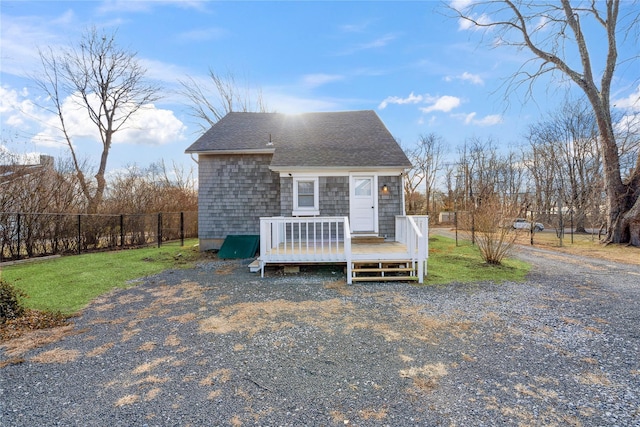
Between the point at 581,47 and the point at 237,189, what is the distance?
16.5 metres

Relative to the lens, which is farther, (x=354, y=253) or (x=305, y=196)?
(x=305, y=196)

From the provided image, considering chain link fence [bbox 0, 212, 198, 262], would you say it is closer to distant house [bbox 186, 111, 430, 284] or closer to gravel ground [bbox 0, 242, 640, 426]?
distant house [bbox 186, 111, 430, 284]

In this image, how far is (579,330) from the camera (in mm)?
4020

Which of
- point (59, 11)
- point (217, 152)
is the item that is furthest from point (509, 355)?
point (59, 11)

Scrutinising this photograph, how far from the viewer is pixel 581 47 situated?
13.9m

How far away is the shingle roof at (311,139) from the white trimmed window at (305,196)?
609mm

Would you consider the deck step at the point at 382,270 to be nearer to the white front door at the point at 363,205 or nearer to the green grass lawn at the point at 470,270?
the green grass lawn at the point at 470,270

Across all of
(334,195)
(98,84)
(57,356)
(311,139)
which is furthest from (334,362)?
(98,84)

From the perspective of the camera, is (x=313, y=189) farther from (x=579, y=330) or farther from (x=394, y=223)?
(x=579, y=330)

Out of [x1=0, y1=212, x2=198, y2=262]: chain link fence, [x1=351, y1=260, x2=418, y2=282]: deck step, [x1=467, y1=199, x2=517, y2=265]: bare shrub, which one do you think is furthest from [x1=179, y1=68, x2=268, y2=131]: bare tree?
[x1=467, y1=199, x2=517, y2=265]: bare shrub

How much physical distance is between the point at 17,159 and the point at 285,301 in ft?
38.6

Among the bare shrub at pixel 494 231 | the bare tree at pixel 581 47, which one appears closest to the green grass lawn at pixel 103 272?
the bare shrub at pixel 494 231

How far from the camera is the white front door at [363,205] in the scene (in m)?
9.21

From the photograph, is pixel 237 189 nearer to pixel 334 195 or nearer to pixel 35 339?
pixel 334 195
